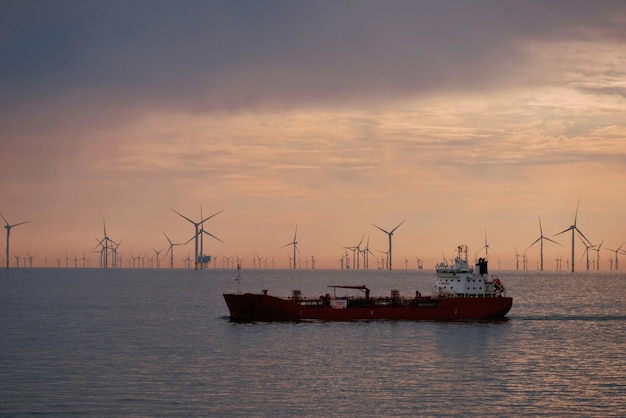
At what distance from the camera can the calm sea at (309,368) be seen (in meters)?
52.4

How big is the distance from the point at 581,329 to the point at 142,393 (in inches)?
2820

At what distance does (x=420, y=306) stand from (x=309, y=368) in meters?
43.6

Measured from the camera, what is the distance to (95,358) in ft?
239

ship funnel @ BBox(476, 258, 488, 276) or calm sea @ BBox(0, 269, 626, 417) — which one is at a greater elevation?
ship funnel @ BBox(476, 258, 488, 276)

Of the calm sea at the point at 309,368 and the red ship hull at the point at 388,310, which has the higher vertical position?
the red ship hull at the point at 388,310

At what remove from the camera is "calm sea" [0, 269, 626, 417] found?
172 feet

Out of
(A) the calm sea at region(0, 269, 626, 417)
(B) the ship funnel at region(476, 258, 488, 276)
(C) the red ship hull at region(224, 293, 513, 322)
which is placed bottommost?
(A) the calm sea at region(0, 269, 626, 417)

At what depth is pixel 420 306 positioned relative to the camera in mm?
108562

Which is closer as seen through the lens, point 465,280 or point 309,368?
point 309,368

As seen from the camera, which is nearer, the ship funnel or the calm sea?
the calm sea

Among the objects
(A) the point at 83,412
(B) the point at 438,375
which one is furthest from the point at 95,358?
(B) the point at 438,375

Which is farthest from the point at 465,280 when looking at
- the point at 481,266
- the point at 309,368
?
the point at 309,368

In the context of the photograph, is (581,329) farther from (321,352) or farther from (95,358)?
(95,358)

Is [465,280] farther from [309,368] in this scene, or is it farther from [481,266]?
[309,368]
